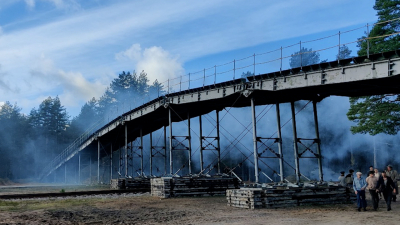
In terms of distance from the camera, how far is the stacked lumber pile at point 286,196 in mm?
16109

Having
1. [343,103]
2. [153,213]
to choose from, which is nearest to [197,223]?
[153,213]

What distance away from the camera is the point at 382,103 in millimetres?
28797

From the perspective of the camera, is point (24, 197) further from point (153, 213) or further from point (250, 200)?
point (250, 200)

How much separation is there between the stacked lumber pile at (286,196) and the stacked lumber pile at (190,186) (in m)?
6.61

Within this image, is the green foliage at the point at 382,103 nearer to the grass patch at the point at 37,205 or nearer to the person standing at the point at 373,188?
the person standing at the point at 373,188

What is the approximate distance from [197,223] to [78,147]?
144 feet

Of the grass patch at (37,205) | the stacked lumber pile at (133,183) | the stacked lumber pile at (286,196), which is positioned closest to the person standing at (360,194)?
the stacked lumber pile at (286,196)

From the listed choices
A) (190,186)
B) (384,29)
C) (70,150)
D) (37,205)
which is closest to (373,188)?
(190,186)

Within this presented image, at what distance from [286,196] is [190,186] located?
28.3 ft

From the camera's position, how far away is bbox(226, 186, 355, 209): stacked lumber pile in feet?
52.9

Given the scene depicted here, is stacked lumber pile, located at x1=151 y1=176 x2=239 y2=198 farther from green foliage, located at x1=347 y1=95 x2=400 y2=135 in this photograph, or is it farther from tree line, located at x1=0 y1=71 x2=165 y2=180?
tree line, located at x1=0 y1=71 x2=165 y2=180

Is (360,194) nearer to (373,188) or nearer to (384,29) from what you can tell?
(373,188)

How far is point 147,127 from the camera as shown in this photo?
38562mm

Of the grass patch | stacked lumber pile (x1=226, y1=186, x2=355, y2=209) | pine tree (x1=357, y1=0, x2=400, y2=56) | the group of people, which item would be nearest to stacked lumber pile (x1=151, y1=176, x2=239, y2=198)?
the grass patch
